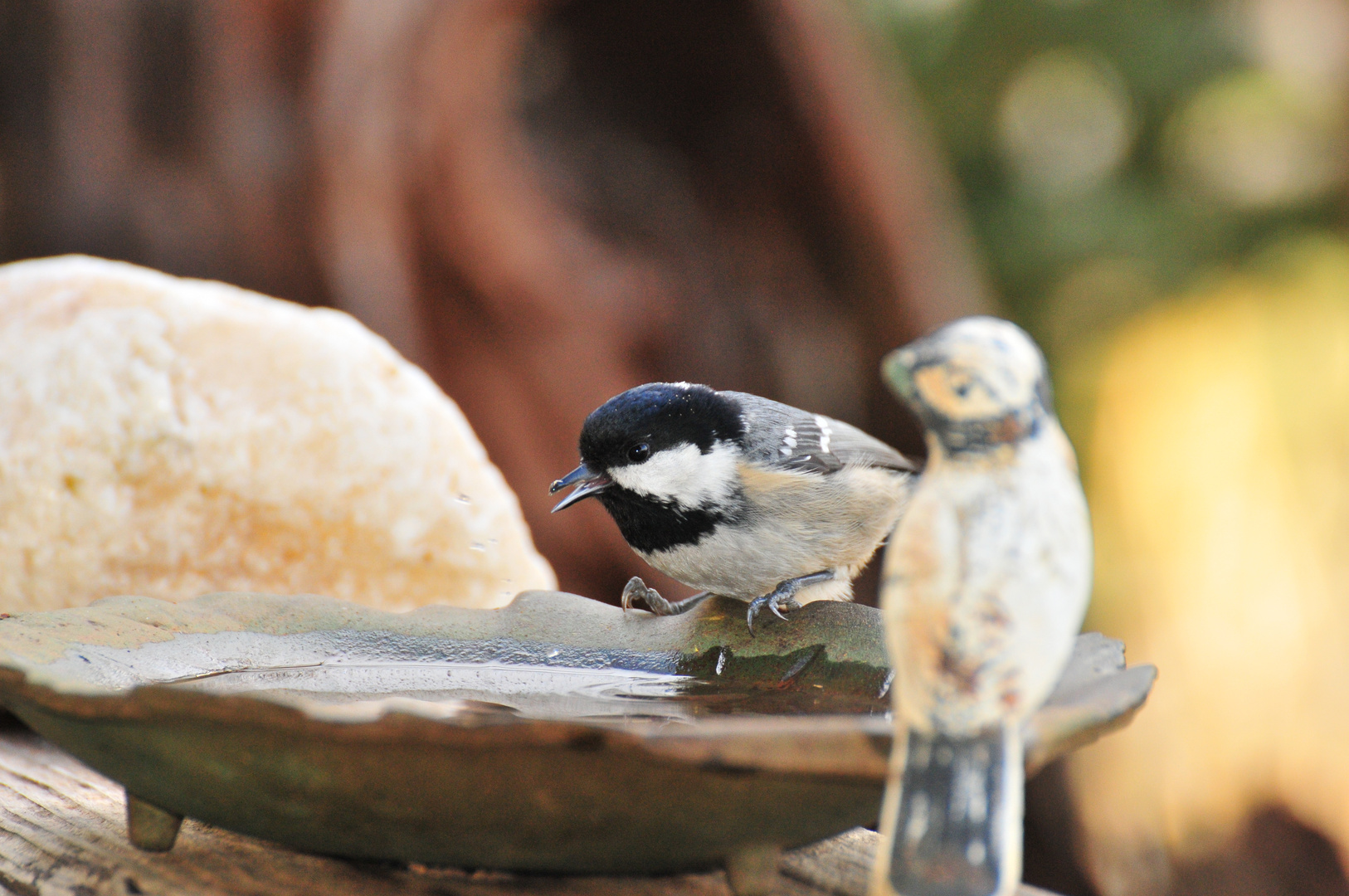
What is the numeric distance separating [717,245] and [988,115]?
2449 mm

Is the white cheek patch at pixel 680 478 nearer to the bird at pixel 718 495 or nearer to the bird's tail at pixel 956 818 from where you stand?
the bird at pixel 718 495

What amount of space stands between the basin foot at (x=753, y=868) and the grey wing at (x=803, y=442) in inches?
33.8

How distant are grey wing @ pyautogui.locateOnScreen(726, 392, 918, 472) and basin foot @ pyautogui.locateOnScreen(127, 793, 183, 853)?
3.18 feet

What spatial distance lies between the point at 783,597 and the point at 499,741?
0.87 meters

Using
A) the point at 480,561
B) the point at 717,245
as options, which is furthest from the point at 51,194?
the point at 717,245

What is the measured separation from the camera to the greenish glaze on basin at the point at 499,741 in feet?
2.63

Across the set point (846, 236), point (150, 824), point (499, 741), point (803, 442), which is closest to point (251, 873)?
point (150, 824)

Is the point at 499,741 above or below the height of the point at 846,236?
below

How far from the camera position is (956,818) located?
0.75m

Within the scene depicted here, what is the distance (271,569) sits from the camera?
1910 mm

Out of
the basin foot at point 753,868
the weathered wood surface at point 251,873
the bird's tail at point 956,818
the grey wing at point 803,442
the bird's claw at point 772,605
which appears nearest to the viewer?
the bird's tail at point 956,818

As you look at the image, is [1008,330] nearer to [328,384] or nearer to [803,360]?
[328,384]

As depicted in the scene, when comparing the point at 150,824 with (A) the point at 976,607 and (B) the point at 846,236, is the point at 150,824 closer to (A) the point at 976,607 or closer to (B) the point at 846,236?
(A) the point at 976,607

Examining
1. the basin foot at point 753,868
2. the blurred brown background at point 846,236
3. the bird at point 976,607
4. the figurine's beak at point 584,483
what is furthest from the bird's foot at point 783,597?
the blurred brown background at point 846,236
